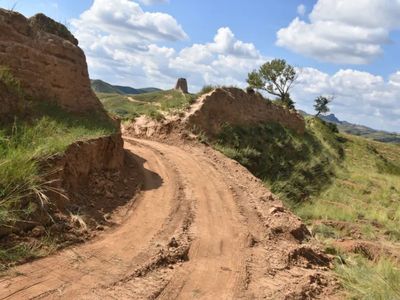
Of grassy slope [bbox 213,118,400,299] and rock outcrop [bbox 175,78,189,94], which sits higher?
rock outcrop [bbox 175,78,189,94]

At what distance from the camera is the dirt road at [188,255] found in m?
5.58

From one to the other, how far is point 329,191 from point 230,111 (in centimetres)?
542

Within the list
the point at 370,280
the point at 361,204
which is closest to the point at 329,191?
the point at 361,204

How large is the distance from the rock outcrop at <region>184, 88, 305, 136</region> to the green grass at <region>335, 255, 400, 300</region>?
9514mm

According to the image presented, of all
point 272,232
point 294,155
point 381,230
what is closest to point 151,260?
point 272,232

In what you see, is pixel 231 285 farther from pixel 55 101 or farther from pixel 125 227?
pixel 55 101

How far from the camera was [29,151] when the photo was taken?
6852 millimetres

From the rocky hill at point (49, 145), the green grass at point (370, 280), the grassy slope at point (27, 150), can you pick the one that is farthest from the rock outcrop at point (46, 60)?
the green grass at point (370, 280)

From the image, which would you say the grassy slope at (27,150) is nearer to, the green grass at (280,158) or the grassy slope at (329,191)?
the grassy slope at (329,191)

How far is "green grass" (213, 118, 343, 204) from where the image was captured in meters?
16.9

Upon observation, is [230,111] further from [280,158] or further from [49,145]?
[49,145]

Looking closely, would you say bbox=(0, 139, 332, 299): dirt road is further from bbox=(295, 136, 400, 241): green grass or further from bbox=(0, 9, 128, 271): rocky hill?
bbox=(295, 136, 400, 241): green grass

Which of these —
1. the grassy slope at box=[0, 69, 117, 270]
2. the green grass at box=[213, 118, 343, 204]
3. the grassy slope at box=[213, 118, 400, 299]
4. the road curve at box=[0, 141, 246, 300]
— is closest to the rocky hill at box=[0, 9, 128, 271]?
the grassy slope at box=[0, 69, 117, 270]

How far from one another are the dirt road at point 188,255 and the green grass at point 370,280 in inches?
13.3
